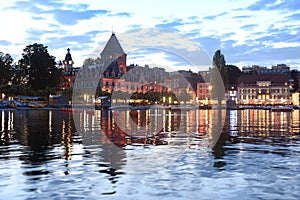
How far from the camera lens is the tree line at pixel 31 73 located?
11988 centimetres

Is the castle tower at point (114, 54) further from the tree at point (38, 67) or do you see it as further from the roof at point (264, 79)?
the roof at point (264, 79)

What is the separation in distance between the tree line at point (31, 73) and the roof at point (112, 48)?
119ft

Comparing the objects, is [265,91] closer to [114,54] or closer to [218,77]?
[218,77]

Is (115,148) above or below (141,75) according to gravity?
below

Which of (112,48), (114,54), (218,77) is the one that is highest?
(112,48)

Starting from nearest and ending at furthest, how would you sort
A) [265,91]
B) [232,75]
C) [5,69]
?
[5,69] → [265,91] → [232,75]

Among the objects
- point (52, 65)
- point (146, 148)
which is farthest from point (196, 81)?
point (146, 148)

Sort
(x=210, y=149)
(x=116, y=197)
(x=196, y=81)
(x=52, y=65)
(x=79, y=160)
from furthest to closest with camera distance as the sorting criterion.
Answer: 1. (x=196, y=81)
2. (x=52, y=65)
3. (x=210, y=149)
4. (x=79, y=160)
5. (x=116, y=197)

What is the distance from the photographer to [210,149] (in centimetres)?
1755

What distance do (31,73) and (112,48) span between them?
46422 mm

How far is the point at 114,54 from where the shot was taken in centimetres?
16212

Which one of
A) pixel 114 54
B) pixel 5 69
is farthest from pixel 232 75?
pixel 5 69

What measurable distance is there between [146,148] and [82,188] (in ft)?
27.0

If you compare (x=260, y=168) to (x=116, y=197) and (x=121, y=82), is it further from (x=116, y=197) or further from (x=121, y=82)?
(x=121, y=82)
